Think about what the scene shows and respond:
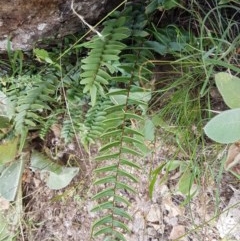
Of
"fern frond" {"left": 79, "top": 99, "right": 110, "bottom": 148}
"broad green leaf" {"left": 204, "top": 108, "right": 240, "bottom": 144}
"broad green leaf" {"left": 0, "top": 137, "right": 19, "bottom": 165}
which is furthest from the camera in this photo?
"broad green leaf" {"left": 0, "top": 137, "right": 19, "bottom": 165}

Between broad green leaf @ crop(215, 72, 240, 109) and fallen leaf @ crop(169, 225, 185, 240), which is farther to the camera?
fallen leaf @ crop(169, 225, 185, 240)

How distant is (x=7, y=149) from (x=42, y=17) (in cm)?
49

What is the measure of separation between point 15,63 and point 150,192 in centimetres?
52

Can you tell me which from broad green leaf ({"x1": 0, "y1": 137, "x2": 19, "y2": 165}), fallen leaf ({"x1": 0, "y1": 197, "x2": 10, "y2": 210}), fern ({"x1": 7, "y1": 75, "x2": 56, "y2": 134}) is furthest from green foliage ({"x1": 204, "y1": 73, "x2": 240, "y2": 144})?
fallen leaf ({"x1": 0, "y1": 197, "x2": 10, "y2": 210})

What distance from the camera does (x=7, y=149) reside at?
1.45m

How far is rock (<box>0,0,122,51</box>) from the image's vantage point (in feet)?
3.62

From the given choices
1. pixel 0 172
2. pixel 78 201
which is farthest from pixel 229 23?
pixel 0 172

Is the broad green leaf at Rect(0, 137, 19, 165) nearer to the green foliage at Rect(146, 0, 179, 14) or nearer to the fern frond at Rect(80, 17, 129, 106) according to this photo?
the fern frond at Rect(80, 17, 129, 106)

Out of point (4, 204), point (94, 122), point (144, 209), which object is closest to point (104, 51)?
point (94, 122)

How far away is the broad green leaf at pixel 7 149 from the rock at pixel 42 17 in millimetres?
354

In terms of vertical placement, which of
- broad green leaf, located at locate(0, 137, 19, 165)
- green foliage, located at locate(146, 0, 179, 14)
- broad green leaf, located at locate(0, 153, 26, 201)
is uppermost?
green foliage, located at locate(146, 0, 179, 14)

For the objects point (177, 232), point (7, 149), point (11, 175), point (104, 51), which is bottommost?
point (177, 232)

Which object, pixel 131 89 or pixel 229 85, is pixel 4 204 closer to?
pixel 131 89

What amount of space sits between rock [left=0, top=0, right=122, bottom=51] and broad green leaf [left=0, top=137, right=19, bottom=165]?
0.35 metres
